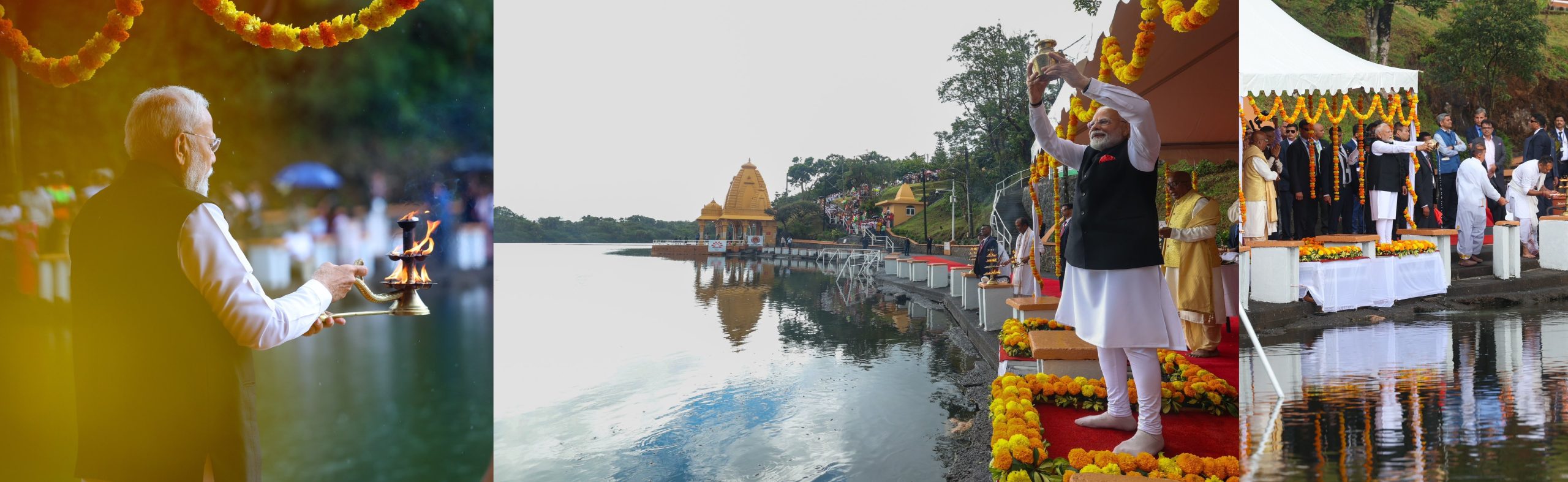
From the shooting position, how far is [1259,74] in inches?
162

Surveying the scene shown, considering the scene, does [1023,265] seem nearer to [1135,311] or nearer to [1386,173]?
[1135,311]

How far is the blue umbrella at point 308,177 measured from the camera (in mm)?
2133

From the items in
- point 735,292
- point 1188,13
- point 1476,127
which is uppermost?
point 1476,127

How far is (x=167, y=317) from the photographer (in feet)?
5.30

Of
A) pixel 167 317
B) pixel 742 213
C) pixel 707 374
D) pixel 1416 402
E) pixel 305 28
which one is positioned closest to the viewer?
pixel 167 317

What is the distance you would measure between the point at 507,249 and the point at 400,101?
2.09 m

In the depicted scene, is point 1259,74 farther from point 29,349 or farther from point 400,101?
point 29,349

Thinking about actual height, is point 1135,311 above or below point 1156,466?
above

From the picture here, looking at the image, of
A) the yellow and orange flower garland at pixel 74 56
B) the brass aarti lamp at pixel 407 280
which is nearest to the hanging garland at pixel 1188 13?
the brass aarti lamp at pixel 407 280

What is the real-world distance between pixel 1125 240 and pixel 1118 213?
8 centimetres

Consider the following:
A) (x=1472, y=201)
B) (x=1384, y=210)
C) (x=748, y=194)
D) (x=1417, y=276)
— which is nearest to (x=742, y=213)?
(x=748, y=194)

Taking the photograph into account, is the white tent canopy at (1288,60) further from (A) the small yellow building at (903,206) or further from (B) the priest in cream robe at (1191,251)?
(B) the priest in cream robe at (1191,251)

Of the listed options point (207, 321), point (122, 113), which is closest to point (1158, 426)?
point (207, 321)

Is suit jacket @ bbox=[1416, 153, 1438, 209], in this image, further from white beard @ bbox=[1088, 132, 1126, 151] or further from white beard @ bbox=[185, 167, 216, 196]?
white beard @ bbox=[185, 167, 216, 196]
